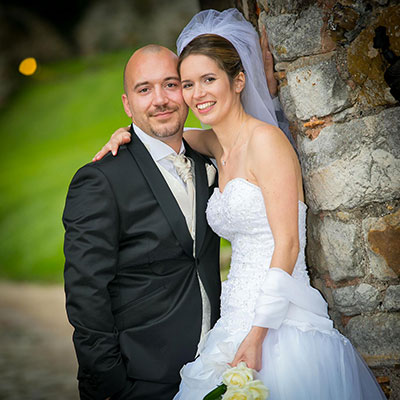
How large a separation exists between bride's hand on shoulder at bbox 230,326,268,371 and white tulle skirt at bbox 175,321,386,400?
0.04 m

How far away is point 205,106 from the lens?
236 cm

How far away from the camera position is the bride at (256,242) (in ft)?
6.68

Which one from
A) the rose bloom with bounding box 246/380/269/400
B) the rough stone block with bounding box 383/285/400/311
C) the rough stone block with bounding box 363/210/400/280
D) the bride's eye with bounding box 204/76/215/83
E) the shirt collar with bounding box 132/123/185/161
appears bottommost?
the rose bloom with bounding box 246/380/269/400

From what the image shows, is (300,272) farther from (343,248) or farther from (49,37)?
(49,37)

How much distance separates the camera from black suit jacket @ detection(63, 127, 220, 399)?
7.61 ft

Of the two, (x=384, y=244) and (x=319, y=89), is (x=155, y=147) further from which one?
(x=384, y=244)

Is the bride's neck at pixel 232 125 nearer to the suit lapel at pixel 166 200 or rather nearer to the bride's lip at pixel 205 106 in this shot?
the bride's lip at pixel 205 106

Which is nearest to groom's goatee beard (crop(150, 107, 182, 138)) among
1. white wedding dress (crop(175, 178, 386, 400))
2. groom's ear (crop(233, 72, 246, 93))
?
groom's ear (crop(233, 72, 246, 93))

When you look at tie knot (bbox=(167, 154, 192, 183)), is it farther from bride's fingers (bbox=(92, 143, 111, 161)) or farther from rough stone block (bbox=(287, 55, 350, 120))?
rough stone block (bbox=(287, 55, 350, 120))

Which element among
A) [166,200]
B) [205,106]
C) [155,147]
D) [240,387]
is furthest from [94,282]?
[205,106]

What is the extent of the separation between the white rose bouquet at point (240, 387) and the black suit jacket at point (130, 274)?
1.71 ft

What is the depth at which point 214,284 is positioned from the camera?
99.7 inches

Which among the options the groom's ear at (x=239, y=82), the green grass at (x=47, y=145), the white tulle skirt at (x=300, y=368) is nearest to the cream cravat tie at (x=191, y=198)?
the white tulle skirt at (x=300, y=368)

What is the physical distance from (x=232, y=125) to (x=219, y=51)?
331 mm
